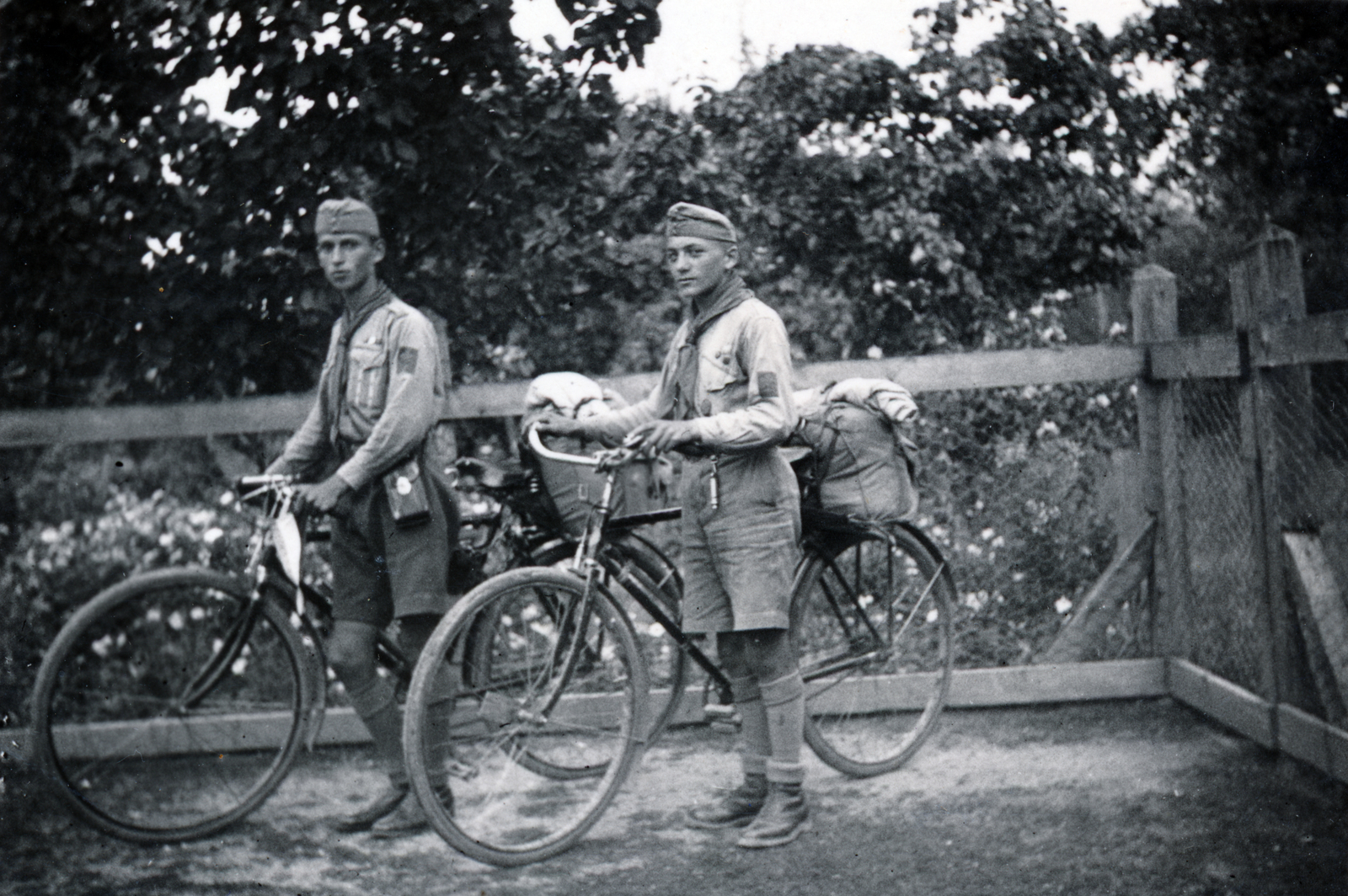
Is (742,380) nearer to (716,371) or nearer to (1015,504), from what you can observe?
(716,371)

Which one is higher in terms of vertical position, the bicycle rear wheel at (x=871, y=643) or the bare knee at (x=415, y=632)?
the bare knee at (x=415, y=632)

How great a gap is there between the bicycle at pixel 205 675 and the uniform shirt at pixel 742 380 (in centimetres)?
66

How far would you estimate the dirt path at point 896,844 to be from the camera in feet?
11.6

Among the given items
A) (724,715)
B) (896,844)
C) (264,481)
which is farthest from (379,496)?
(896,844)

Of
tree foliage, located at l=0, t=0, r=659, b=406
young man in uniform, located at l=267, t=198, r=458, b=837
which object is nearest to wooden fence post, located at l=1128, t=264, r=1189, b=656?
tree foliage, located at l=0, t=0, r=659, b=406

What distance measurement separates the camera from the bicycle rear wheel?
14.1 ft

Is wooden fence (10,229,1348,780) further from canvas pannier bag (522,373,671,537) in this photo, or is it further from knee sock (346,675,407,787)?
knee sock (346,675,407,787)

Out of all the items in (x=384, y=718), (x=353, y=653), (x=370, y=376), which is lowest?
(x=384, y=718)

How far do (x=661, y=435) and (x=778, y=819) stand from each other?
1.27m

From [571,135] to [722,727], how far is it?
7.34ft

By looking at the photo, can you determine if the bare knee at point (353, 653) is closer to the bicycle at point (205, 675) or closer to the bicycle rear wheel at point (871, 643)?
the bicycle at point (205, 675)

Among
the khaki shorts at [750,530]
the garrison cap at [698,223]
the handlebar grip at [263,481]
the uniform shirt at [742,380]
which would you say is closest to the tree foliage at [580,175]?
the handlebar grip at [263,481]

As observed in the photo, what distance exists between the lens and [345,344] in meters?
3.91

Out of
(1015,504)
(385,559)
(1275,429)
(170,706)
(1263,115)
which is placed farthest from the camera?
(1015,504)
